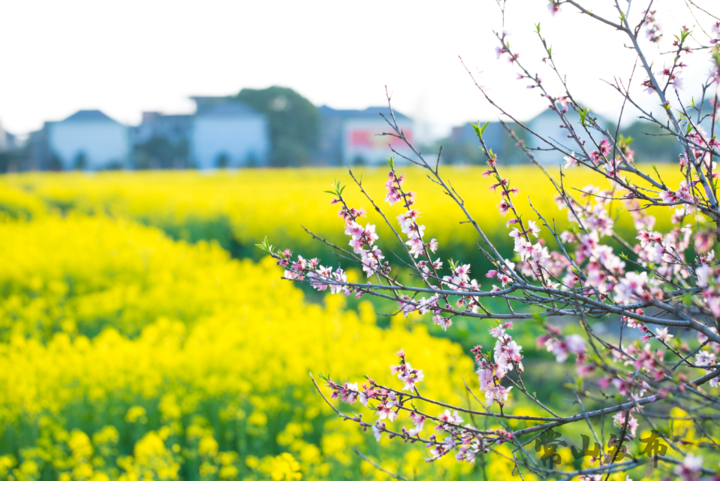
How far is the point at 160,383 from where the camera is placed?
3.75 metres

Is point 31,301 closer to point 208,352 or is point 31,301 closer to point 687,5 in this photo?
point 208,352

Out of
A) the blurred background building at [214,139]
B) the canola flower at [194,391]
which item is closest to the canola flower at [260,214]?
the canola flower at [194,391]

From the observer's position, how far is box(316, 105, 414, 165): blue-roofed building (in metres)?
46.8

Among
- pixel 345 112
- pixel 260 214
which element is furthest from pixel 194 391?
pixel 345 112

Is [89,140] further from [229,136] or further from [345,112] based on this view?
[345,112]

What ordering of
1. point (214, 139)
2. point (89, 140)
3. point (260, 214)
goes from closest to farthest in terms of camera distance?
1. point (260, 214)
2. point (214, 139)
3. point (89, 140)

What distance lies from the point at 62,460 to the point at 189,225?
8.45m

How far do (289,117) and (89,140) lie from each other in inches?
750

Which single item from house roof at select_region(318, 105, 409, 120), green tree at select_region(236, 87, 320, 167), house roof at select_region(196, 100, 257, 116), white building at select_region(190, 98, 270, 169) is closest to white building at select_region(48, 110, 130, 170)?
white building at select_region(190, 98, 270, 169)

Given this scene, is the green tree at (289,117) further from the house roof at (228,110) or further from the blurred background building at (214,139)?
the house roof at (228,110)

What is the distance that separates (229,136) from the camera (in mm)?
47281

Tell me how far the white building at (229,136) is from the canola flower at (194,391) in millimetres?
42636

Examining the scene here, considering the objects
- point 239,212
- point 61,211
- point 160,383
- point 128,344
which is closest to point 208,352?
point 160,383

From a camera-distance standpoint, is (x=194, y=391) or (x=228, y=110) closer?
(x=194, y=391)
